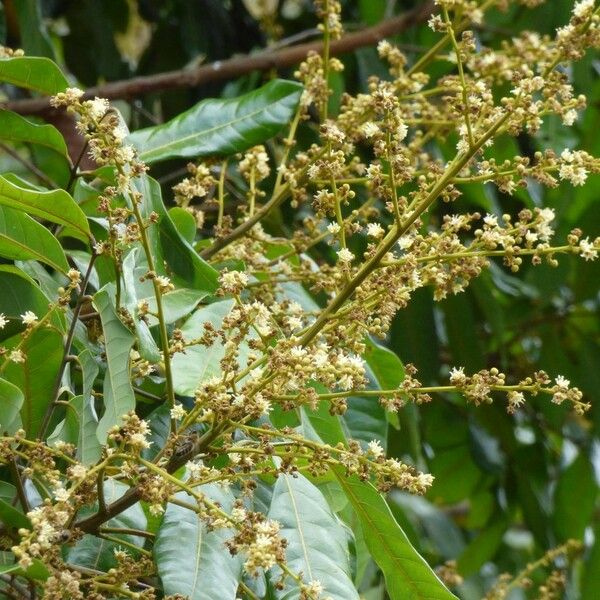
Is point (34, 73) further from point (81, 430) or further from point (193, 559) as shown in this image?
point (193, 559)

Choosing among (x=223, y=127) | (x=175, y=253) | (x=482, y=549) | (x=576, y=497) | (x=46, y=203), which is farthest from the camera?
(x=482, y=549)

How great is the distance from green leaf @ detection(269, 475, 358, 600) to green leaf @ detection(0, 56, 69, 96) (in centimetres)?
51

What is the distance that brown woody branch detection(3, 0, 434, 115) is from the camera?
1.91 m

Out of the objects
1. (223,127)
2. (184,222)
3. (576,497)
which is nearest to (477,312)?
(576,497)

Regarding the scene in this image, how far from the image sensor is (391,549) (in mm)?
1107

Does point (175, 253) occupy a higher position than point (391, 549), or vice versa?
point (175, 253)

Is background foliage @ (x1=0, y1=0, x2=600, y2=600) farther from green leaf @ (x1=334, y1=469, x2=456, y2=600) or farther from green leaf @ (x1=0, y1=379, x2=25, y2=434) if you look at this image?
green leaf @ (x1=0, y1=379, x2=25, y2=434)

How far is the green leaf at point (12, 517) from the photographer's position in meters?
0.99

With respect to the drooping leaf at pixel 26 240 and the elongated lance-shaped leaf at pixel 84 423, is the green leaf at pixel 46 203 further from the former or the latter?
the elongated lance-shaped leaf at pixel 84 423

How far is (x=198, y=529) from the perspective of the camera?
102cm

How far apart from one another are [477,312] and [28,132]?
1.60 m

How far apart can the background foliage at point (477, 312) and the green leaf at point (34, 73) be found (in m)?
0.88

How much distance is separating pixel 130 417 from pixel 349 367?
0.17 meters

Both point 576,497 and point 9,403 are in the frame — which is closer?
point 9,403
